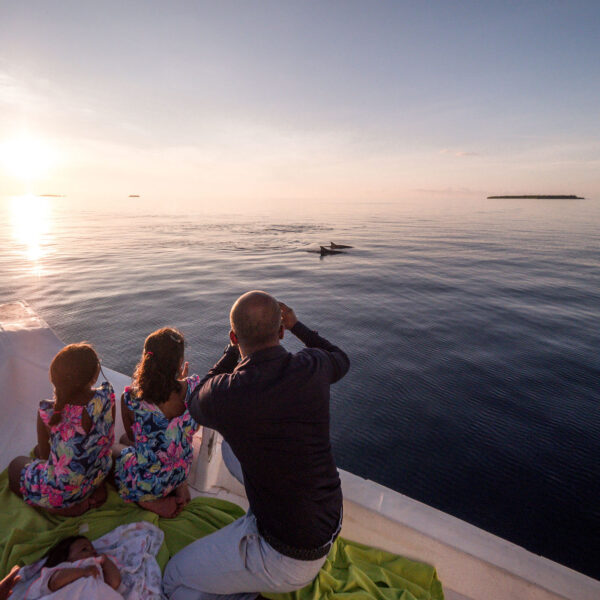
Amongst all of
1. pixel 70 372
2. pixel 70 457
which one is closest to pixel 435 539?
pixel 70 457

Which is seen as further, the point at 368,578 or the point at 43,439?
the point at 43,439

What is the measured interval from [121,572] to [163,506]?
0.74 meters

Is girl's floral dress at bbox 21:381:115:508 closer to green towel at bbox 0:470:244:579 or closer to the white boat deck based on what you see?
green towel at bbox 0:470:244:579

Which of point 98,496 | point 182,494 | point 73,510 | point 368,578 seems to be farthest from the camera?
point 182,494

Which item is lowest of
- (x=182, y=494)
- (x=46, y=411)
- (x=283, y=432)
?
(x=182, y=494)

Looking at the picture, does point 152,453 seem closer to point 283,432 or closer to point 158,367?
point 158,367

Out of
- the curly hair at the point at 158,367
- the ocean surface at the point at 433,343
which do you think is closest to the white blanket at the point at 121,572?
the curly hair at the point at 158,367

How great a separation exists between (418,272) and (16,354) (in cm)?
1670

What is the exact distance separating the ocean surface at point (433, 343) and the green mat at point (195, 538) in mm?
2133

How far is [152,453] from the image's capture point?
3098 millimetres

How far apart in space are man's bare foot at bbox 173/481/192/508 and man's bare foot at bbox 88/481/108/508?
630 millimetres

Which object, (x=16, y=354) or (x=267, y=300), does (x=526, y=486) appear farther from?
(x=16, y=354)

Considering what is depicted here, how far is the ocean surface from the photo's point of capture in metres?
4.95

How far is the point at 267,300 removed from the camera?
2.03 metres
